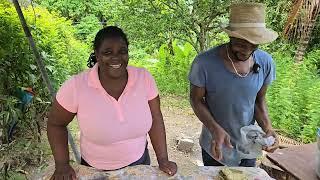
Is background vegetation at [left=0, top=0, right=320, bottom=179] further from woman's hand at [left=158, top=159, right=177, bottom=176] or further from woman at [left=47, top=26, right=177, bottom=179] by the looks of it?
woman's hand at [left=158, top=159, right=177, bottom=176]

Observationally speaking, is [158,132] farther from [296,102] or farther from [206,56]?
[296,102]

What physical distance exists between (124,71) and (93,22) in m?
8.64

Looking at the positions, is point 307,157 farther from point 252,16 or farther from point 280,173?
point 252,16

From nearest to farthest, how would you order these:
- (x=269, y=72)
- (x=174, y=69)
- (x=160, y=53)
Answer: (x=269, y=72) < (x=174, y=69) < (x=160, y=53)

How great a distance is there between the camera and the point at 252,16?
217 cm

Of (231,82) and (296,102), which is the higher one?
(231,82)

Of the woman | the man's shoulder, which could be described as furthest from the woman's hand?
the man's shoulder

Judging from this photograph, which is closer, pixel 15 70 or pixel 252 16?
pixel 252 16

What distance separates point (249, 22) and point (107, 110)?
3.12 feet

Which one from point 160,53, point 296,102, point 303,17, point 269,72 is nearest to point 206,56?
point 269,72

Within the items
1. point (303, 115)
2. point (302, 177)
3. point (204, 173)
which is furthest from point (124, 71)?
point (303, 115)

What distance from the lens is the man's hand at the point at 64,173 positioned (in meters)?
1.77

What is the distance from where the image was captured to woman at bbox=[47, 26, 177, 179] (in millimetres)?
1781

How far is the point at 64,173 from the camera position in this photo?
5.86 ft
